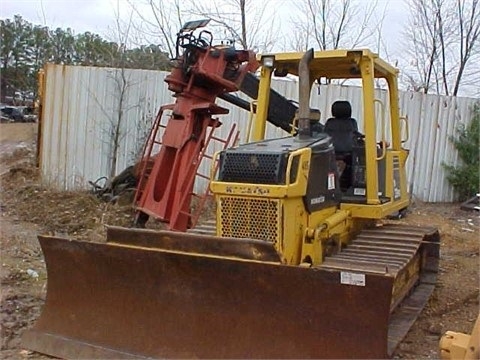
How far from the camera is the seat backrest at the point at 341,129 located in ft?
16.9

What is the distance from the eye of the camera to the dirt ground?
15.2 feet

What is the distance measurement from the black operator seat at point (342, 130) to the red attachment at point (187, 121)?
4.37 feet

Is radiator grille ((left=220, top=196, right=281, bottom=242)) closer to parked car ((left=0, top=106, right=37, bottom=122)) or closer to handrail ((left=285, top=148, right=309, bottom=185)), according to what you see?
handrail ((left=285, top=148, right=309, bottom=185))

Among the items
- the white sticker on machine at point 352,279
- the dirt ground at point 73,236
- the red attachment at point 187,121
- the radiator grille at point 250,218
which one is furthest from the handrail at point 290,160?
the red attachment at point 187,121

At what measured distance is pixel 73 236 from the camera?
24.7ft

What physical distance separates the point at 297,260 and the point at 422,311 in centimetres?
176

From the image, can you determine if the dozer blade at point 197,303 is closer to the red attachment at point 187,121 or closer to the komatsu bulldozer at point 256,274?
the komatsu bulldozer at point 256,274

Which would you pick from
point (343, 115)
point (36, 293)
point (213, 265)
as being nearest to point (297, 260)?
point (213, 265)

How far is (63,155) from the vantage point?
10133 mm

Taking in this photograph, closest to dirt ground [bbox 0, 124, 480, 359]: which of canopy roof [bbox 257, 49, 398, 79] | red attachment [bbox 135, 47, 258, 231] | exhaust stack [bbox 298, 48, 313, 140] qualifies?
red attachment [bbox 135, 47, 258, 231]

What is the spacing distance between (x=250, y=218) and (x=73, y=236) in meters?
4.11

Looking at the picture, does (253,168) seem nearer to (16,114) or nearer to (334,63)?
(334,63)

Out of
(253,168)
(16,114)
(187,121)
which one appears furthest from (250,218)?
(16,114)

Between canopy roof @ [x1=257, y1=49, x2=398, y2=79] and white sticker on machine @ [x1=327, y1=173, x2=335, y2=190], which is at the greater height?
canopy roof @ [x1=257, y1=49, x2=398, y2=79]
